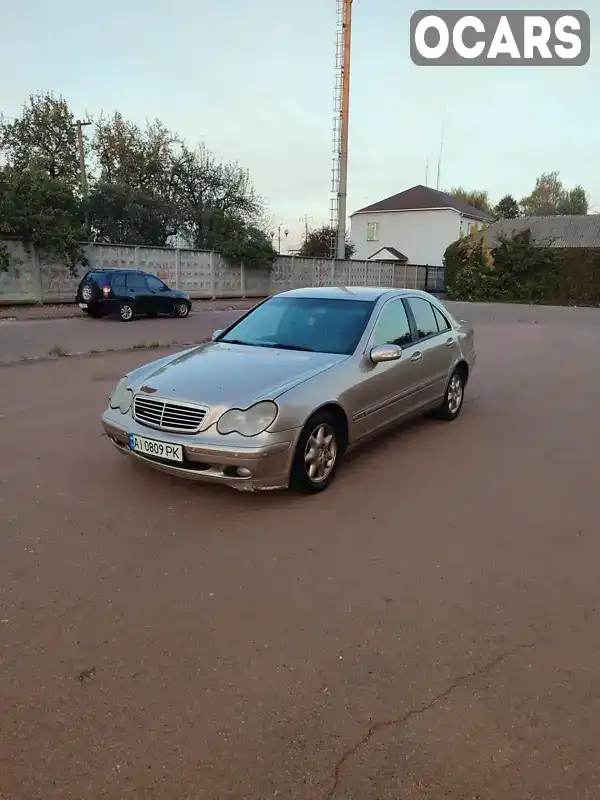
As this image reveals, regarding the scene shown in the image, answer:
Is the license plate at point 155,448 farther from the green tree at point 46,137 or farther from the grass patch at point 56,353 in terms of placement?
the green tree at point 46,137

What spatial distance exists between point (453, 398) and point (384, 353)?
7.21ft

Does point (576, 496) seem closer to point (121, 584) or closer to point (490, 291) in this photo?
point (121, 584)

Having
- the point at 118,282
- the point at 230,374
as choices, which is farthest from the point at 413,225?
the point at 230,374

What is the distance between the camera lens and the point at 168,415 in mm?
4461

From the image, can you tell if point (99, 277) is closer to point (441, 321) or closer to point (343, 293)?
point (441, 321)

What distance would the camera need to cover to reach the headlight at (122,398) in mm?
4805

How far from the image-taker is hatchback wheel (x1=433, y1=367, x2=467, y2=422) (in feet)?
22.9

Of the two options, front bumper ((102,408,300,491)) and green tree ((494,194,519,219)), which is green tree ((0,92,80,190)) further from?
green tree ((494,194,519,219))

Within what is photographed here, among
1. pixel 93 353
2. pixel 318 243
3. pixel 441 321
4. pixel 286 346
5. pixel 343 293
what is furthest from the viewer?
pixel 318 243

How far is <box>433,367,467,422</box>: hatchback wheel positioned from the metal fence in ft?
61.8

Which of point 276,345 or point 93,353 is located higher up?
point 276,345

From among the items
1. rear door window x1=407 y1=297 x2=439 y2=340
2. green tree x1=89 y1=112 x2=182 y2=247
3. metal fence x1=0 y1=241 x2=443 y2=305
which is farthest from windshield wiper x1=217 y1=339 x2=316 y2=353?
green tree x1=89 y1=112 x2=182 y2=247

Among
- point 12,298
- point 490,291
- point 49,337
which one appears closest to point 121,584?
point 49,337

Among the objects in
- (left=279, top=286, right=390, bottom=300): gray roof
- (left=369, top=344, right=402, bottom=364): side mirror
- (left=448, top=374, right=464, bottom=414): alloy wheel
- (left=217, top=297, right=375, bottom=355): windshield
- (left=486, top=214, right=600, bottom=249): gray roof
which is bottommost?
(left=448, top=374, right=464, bottom=414): alloy wheel
